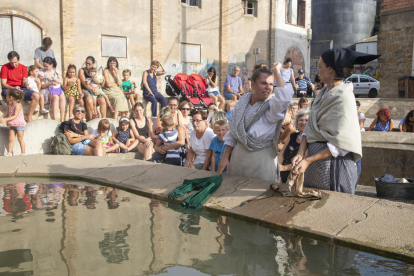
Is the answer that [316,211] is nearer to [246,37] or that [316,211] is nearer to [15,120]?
[15,120]

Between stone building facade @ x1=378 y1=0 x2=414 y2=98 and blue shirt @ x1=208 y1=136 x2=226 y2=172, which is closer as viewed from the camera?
blue shirt @ x1=208 y1=136 x2=226 y2=172

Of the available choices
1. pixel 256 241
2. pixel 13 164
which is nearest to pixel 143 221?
pixel 256 241

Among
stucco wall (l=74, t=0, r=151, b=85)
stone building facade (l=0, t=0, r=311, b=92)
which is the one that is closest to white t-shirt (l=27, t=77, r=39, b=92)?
stone building facade (l=0, t=0, r=311, b=92)

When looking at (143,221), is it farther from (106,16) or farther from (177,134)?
(106,16)

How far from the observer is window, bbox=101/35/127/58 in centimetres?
1706

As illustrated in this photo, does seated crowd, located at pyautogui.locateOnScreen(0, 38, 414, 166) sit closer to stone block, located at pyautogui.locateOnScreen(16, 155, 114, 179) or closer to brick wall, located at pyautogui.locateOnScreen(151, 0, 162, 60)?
stone block, located at pyautogui.locateOnScreen(16, 155, 114, 179)

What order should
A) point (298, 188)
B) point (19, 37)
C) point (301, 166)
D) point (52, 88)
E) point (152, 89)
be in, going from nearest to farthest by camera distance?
point (301, 166)
point (298, 188)
point (52, 88)
point (152, 89)
point (19, 37)

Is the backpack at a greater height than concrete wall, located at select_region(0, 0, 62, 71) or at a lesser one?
lesser

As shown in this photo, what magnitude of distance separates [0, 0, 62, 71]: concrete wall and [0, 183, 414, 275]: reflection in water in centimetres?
1161

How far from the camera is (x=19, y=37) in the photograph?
14.9 meters

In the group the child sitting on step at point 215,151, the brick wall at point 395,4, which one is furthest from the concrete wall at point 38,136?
the brick wall at point 395,4

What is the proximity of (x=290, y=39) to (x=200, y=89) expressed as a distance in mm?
12653

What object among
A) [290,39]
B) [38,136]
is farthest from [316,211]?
[290,39]

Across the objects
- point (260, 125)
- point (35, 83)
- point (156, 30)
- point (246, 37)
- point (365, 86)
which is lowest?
point (260, 125)
